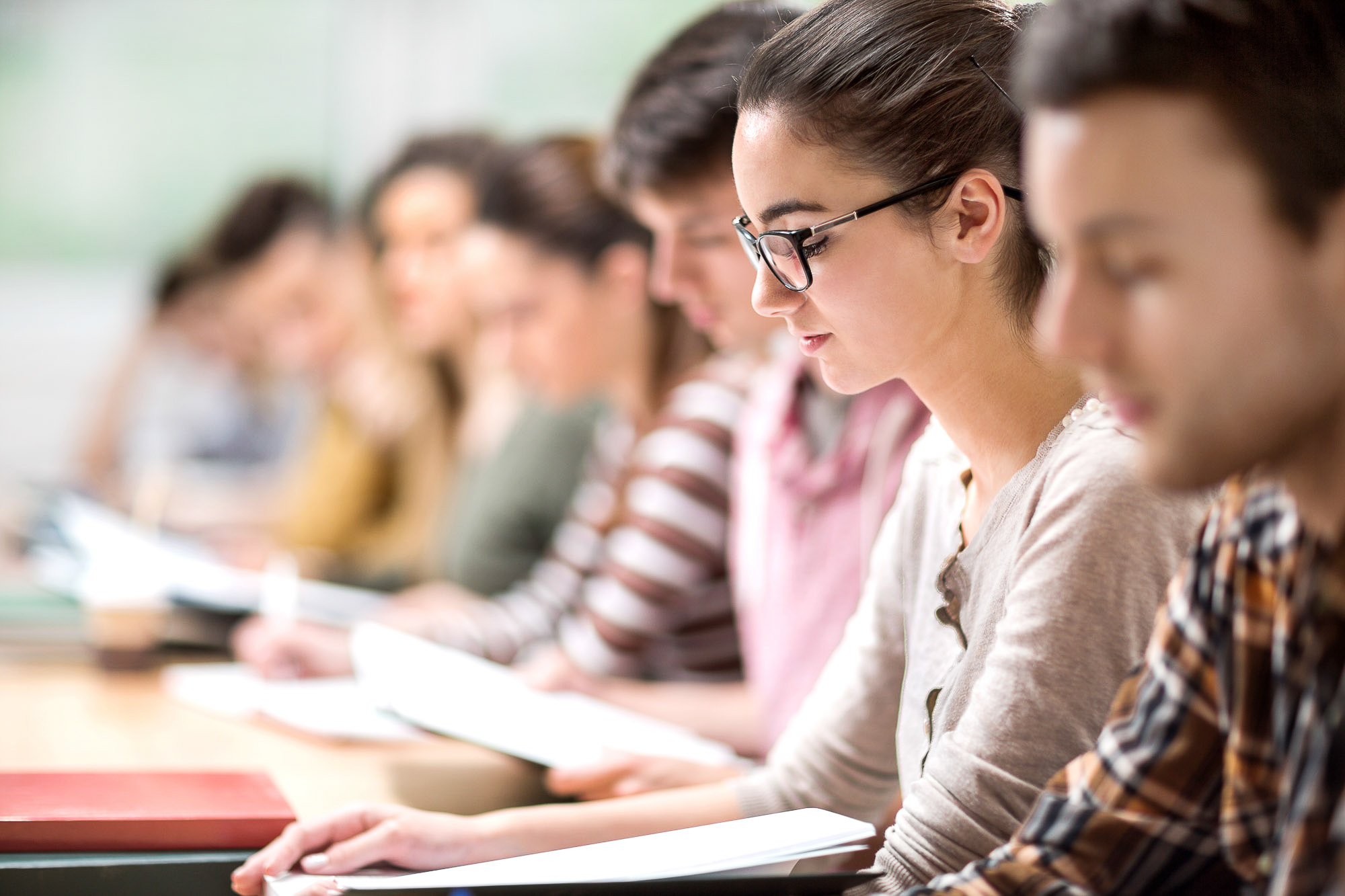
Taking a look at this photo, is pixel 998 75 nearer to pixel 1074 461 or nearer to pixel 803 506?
pixel 1074 461

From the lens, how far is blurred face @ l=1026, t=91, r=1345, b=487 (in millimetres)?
526

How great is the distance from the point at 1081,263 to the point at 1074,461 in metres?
0.22

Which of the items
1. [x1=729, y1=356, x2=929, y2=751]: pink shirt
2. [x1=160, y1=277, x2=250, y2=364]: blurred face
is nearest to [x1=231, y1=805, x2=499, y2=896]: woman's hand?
[x1=729, y1=356, x2=929, y2=751]: pink shirt

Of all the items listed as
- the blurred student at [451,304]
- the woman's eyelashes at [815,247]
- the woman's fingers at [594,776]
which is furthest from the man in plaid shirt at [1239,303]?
the blurred student at [451,304]

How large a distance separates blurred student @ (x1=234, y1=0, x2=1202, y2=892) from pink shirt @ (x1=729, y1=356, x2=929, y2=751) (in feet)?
1.27

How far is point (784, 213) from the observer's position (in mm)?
827

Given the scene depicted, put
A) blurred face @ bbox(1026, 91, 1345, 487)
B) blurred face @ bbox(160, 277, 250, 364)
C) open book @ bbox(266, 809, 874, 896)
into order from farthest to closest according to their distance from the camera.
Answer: blurred face @ bbox(160, 277, 250, 364)
open book @ bbox(266, 809, 874, 896)
blurred face @ bbox(1026, 91, 1345, 487)

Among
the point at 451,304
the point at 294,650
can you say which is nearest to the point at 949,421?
the point at 294,650

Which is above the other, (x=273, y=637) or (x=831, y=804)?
(x=273, y=637)

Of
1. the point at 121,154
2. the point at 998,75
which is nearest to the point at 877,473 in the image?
the point at 998,75

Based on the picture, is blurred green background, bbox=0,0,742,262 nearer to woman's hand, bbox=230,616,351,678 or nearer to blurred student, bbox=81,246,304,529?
blurred student, bbox=81,246,304,529

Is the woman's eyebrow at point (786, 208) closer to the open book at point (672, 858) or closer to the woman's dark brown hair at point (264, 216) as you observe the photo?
the open book at point (672, 858)

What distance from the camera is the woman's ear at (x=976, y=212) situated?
2.64 ft

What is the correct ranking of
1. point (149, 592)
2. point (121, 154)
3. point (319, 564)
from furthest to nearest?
point (121, 154), point (319, 564), point (149, 592)
